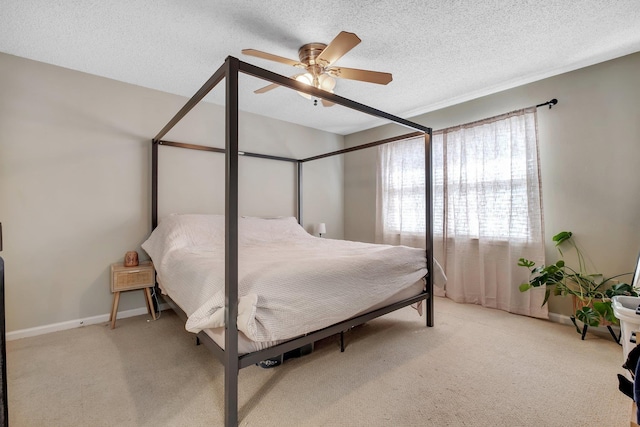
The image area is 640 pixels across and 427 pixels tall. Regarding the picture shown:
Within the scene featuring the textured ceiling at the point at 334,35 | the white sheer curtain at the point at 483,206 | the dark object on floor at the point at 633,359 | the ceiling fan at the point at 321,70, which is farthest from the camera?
the white sheer curtain at the point at 483,206

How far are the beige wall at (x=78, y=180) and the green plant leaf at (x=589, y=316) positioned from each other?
3.59 meters

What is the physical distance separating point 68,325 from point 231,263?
234 centimetres

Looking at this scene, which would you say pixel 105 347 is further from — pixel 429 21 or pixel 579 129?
pixel 579 129

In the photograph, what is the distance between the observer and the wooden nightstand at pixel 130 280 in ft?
8.47

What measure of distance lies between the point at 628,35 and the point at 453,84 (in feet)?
4.17

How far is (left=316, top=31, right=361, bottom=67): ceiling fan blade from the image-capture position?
174 centimetres

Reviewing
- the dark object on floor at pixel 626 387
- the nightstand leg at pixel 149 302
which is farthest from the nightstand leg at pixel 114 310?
the dark object on floor at pixel 626 387

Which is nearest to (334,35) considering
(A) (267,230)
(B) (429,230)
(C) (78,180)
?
(B) (429,230)

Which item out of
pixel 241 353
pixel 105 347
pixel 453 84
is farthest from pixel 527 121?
pixel 105 347

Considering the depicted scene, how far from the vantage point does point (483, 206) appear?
128 inches

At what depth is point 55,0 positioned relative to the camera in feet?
5.97

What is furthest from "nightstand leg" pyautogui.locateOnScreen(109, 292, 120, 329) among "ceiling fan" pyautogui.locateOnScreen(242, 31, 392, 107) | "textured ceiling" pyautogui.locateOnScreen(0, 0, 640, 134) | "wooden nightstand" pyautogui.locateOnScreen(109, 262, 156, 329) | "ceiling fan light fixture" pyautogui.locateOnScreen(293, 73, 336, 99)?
"ceiling fan light fixture" pyautogui.locateOnScreen(293, 73, 336, 99)

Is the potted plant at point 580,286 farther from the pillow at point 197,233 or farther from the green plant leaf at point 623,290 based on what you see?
the pillow at point 197,233

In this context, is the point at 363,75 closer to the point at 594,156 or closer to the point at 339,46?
the point at 339,46
